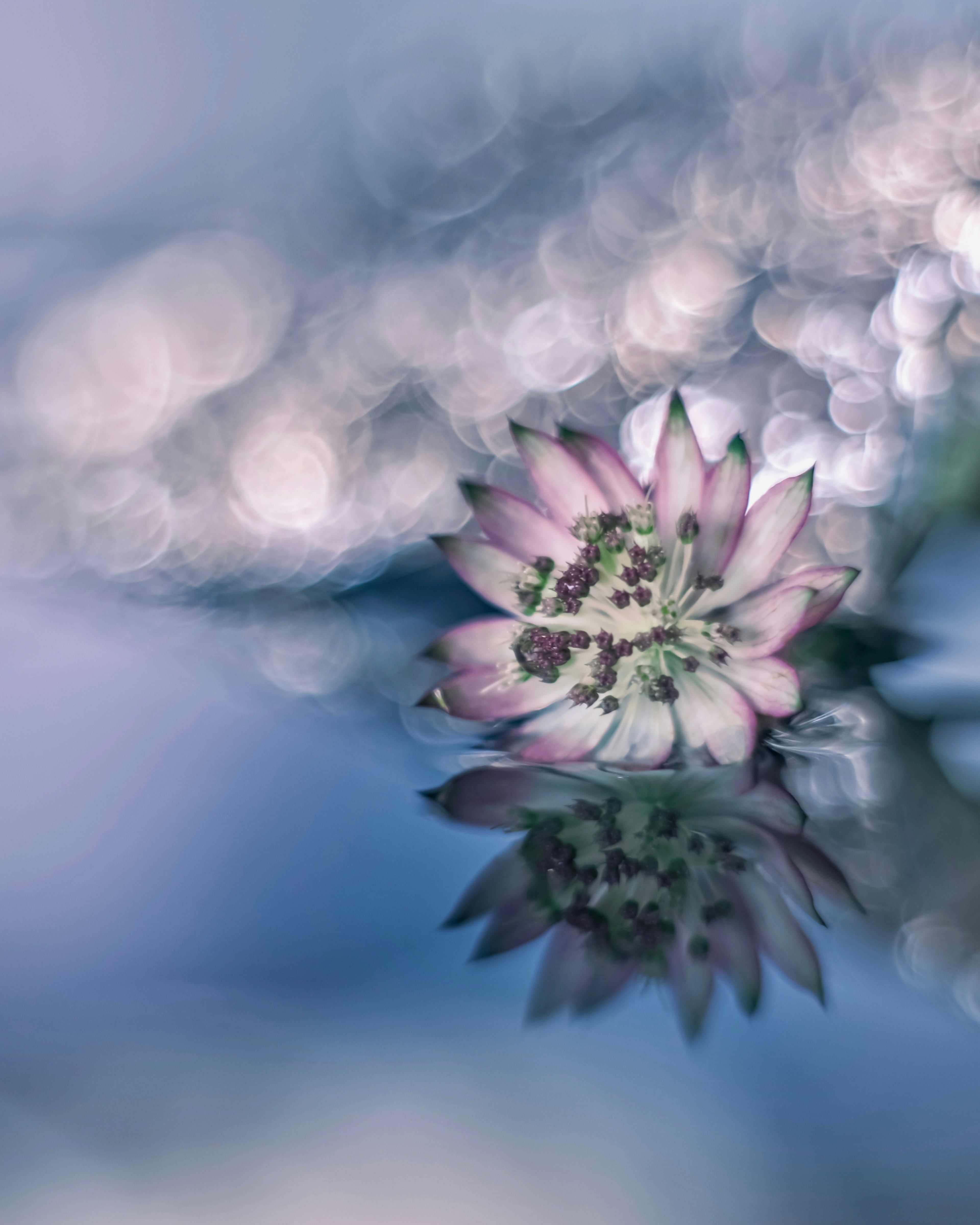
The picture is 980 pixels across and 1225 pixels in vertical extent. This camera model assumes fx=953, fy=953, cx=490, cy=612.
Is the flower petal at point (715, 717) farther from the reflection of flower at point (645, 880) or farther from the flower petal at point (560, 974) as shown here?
the flower petal at point (560, 974)

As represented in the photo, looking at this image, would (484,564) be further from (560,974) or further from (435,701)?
(560,974)

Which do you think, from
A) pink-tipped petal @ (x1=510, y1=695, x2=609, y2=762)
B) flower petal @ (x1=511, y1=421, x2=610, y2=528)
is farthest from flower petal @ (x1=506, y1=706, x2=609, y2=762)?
flower petal @ (x1=511, y1=421, x2=610, y2=528)

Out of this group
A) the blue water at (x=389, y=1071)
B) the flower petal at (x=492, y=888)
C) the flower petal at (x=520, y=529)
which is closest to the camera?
the blue water at (x=389, y=1071)

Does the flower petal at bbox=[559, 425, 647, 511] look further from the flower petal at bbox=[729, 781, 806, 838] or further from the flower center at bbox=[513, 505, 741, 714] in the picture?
the flower petal at bbox=[729, 781, 806, 838]

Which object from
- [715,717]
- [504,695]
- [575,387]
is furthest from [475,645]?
[575,387]

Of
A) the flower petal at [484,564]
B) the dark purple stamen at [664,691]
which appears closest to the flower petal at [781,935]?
the dark purple stamen at [664,691]

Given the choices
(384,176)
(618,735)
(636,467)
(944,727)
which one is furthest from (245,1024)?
(384,176)

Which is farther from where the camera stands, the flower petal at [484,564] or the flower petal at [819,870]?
the flower petal at [484,564]

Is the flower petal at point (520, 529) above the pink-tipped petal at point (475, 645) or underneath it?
Answer: above
